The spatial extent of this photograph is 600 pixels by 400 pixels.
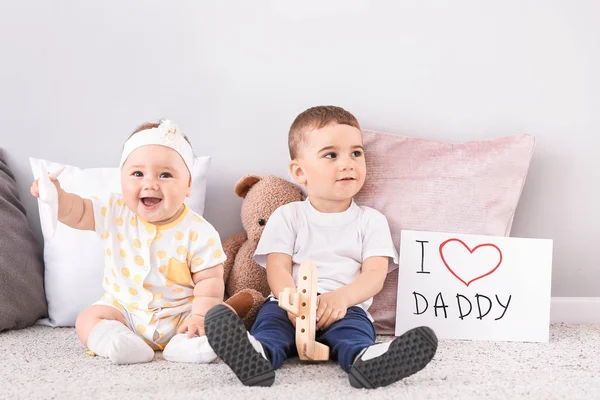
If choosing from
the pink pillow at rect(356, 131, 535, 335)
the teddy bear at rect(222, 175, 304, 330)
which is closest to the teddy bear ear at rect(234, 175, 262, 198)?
the teddy bear at rect(222, 175, 304, 330)

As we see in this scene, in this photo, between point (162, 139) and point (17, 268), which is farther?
point (17, 268)

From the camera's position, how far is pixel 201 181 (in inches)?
63.3

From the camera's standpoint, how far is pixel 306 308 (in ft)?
3.78

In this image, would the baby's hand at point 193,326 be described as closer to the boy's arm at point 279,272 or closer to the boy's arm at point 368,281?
the boy's arm at point 279,272

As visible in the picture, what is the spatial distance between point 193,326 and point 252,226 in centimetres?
38

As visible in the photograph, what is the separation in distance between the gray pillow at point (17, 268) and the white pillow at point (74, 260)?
1.2 inches

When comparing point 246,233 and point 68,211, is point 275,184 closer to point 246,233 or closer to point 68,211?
point 246,233

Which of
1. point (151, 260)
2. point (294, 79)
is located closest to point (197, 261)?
point (151, 260)

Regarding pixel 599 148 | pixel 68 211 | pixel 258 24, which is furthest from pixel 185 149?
pixel 599 148

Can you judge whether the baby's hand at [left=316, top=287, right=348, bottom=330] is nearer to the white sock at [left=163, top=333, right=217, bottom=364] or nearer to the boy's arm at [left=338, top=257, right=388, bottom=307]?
the boy's arm at [left=338, top=257, right=388, bottom=307]

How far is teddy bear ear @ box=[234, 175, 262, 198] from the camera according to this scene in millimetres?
1604

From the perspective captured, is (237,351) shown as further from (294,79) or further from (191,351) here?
(294,79)

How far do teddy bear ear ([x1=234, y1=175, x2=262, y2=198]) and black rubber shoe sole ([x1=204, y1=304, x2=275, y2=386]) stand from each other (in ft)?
2.01

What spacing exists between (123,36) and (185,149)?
0.47 metres
